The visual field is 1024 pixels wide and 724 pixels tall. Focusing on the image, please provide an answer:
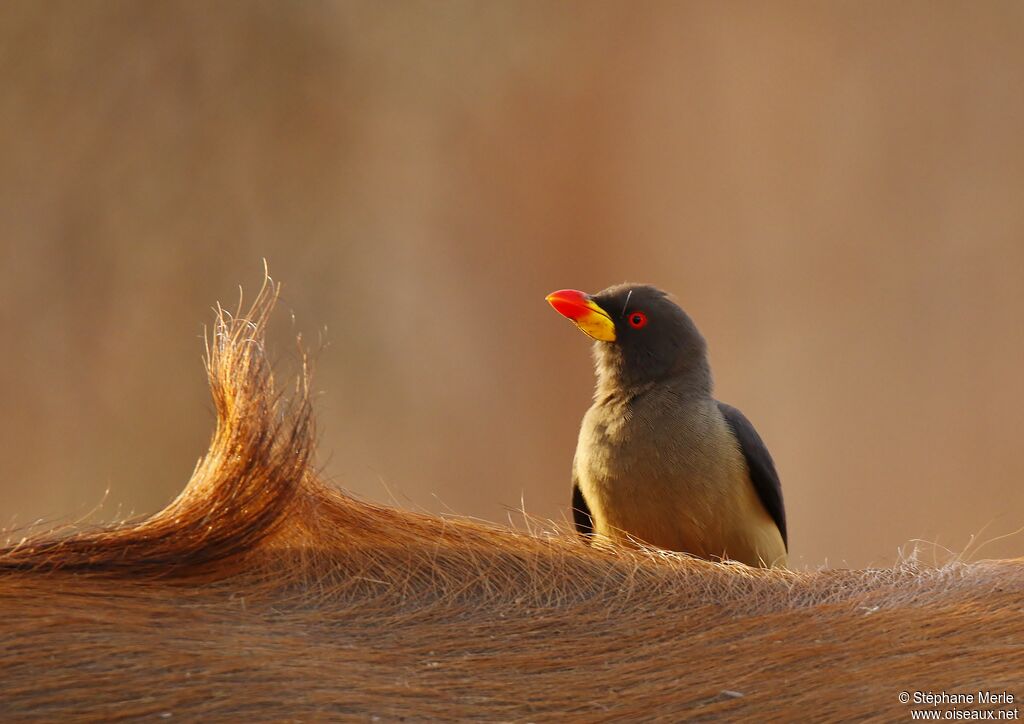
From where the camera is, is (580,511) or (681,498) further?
(580,511)

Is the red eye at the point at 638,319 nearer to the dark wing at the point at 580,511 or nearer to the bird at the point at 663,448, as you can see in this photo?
the bird at the point at 663,448

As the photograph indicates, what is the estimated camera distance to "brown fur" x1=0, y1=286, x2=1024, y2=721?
81 cm

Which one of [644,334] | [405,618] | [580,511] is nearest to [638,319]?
[644,334]

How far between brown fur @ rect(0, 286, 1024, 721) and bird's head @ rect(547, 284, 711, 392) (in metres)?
0.53

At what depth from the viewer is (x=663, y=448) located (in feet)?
5.12

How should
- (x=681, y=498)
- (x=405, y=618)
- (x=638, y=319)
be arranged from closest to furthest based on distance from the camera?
(x=405, y=618) < (x=681, y=498) < (x=638, y=319)

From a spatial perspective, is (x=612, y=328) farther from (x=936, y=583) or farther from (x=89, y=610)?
(x=89, y=610)

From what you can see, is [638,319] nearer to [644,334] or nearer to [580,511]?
[644,334]

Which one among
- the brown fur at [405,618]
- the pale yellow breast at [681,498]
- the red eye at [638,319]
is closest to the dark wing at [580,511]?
the pale yellow breast at [681,498]

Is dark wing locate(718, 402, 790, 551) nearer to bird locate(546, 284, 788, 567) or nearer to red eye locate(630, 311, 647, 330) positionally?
bird locate(546, 284, 788, 567)

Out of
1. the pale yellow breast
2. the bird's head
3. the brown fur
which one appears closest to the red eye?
the bird's head

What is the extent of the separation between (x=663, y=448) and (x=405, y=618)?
679mm

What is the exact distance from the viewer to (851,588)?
3.47 ft

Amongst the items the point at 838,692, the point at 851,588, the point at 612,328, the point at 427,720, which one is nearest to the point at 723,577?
the point at 851,588
